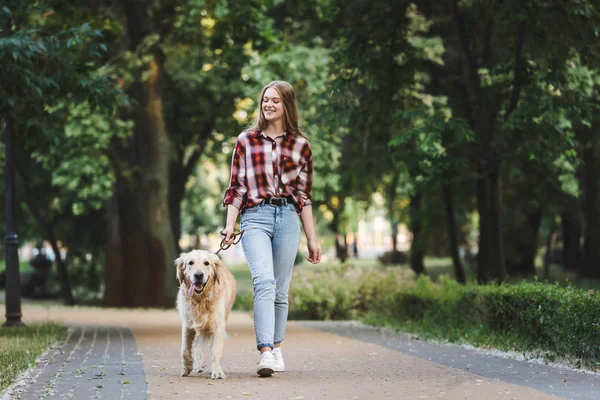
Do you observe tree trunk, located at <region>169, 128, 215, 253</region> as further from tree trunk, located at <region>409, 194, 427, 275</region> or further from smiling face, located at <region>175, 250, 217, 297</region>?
smiling face, located at <region>175, 250, 217, 297</region>

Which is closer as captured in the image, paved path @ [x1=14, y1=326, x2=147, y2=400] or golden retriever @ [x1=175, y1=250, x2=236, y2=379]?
paved path @ [x1=14, y1=326, x2=147, y2=400]

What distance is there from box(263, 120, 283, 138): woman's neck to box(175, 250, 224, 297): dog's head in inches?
43.7

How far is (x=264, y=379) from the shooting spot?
8406 mm

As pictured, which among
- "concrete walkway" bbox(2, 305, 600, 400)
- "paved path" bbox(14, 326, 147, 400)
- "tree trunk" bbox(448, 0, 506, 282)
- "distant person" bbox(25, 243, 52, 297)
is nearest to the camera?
"concrete walkway" bbox(2, 305, 600, 400)

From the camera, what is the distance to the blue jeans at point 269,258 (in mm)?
8320

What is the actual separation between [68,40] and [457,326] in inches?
252

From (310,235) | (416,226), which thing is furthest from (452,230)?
(310,235)

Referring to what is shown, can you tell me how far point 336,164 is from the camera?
967 inches

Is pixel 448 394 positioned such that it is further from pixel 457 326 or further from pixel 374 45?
pixel 374 45

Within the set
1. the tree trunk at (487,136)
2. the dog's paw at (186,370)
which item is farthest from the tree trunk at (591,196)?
the dog's paw at (186,370)

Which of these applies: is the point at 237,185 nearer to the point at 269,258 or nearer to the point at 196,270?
the point at 269,258

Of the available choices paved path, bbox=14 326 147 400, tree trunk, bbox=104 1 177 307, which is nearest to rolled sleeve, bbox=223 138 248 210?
paved path, bbox=14 326 147 400

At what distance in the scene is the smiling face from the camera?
27.6 feet

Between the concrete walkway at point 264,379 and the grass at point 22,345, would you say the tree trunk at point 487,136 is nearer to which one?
the concrete walkway at point 264,379
